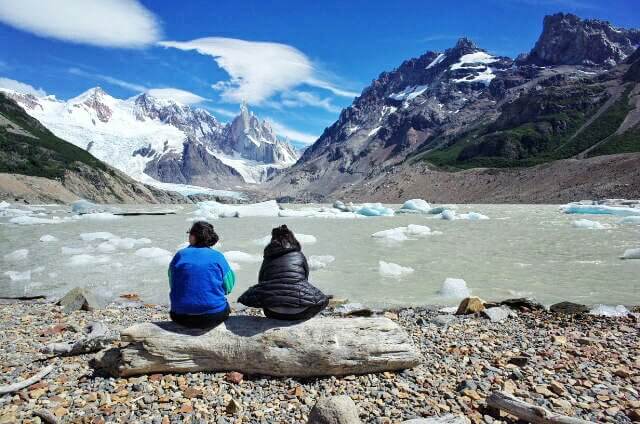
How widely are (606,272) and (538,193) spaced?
11326 centimetres

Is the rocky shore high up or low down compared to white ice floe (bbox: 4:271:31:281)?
up

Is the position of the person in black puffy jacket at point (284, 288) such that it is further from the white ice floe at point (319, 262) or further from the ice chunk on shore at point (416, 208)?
the ice chunk on shore at point (416, 208)

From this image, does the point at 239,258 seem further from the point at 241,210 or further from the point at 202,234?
the point at 241,210

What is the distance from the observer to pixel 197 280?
21.6 ft

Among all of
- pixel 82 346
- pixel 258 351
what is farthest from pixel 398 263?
pixel 82 346

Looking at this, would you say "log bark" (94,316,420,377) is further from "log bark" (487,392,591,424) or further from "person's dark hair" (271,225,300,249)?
"log bark" (487,392,591,424)

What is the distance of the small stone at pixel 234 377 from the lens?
21.1 feet

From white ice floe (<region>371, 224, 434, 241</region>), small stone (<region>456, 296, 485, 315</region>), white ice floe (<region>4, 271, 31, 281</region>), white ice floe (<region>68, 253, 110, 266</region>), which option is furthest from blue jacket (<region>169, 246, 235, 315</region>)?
white ice floe (<region>371, 224, 434, 241</region>)

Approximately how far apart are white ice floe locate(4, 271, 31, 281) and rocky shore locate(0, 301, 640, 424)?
1082 cm

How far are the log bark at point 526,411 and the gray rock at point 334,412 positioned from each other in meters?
1.94

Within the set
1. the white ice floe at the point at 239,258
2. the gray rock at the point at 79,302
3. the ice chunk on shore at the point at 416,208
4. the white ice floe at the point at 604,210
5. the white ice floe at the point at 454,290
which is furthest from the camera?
the ice chunk on shore at the point at 416,208

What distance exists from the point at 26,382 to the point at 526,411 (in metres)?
6.64

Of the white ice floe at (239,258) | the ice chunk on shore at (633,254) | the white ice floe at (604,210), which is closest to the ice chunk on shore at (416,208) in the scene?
the white ice floe at (604,210)

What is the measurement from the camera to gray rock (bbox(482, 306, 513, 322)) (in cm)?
1023
